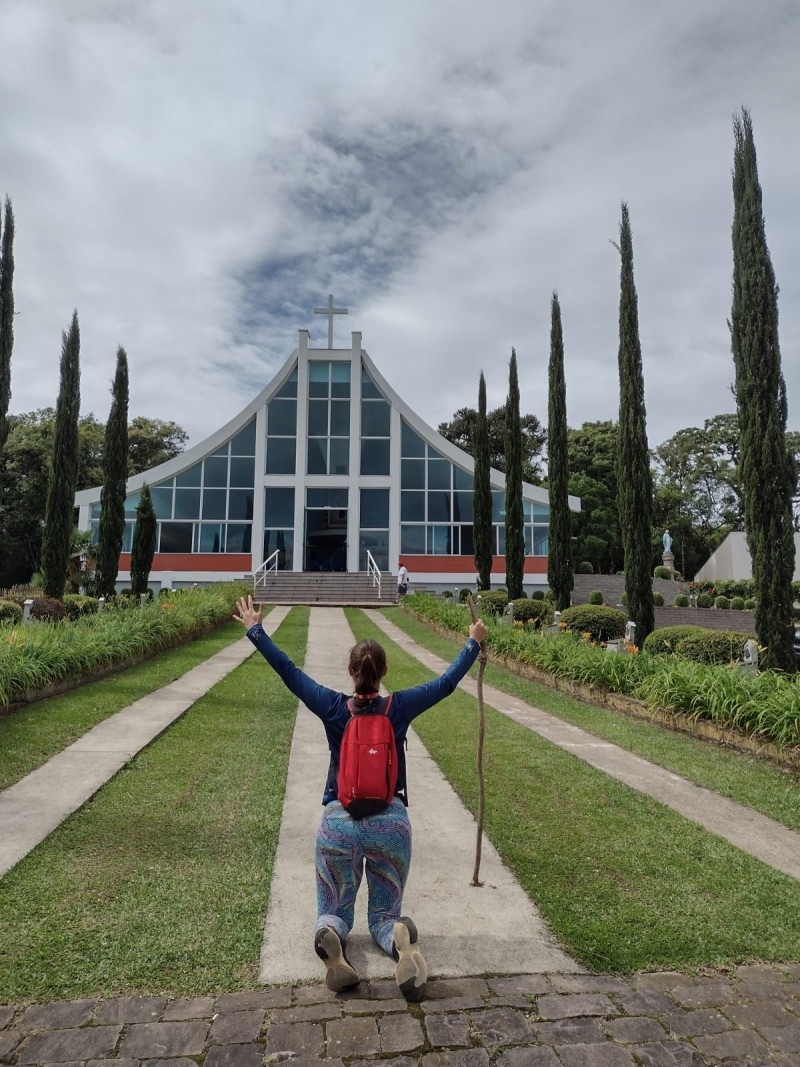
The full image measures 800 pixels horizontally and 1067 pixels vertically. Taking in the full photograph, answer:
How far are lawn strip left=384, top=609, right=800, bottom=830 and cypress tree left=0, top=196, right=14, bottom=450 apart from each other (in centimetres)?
1057

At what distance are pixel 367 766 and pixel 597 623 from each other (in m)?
10.9

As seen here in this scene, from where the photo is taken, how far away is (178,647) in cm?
1250

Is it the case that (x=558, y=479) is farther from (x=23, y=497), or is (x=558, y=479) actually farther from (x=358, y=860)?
(x=23, y=497)

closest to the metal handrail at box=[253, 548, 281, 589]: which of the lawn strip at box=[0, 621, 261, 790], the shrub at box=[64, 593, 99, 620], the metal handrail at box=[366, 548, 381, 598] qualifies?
the metal handrail at box=[366, 548, 381, 598]

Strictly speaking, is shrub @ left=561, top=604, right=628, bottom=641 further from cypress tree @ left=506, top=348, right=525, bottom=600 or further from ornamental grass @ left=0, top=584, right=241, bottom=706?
ornamental grass @ left=0, top=584, right=241, bottom=706

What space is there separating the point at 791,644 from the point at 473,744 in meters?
5.56

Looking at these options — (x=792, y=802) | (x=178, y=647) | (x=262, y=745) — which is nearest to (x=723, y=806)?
(x=792, y=802)

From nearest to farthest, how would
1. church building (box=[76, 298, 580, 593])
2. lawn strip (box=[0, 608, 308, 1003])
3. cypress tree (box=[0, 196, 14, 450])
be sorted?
lawn strip (box=[0, 608, 308, 1003]) → cypress tree (box=[0, 196, 14, 450]) → church building (box=[76, 298, 580, 593])

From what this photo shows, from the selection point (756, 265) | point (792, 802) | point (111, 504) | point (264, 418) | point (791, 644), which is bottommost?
point (792, 802)

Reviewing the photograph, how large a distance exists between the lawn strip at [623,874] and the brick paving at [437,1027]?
270 millimetres

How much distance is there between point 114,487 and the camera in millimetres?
19000

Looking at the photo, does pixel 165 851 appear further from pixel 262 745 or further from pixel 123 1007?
pixel 262 745

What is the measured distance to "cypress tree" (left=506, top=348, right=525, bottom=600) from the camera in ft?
63.8

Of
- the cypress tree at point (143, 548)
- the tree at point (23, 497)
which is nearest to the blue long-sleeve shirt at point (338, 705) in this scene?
the cypress tree at point (143, 548)
